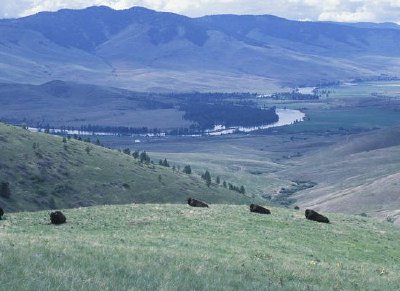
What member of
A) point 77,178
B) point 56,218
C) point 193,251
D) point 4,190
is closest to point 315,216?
point 56,218

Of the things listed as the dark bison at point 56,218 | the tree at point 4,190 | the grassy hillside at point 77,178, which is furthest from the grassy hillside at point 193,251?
the grassy hillside at point 77,178

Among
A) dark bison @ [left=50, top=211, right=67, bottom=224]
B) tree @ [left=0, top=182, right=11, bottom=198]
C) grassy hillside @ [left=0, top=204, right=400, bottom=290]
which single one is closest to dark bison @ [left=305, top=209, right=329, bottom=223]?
grassy hillside @ [left=0, top=204, right=400, bottom=290]

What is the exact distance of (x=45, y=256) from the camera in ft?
67.4

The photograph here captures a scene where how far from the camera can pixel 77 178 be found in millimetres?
115188

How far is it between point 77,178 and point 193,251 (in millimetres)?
89772

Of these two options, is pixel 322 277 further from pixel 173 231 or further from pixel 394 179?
pixel 394 179

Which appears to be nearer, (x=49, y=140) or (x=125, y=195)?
(x=125, y=195)

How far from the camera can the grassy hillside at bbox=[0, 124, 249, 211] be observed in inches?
4090


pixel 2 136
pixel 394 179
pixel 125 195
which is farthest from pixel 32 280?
pixel 394 179

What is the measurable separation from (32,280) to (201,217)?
2663cm

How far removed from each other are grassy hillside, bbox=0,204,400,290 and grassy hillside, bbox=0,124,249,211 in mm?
53942

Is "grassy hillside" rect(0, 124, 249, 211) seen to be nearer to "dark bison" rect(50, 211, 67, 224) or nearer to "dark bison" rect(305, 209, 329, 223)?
"dark bison" rect(50, 211, 67, 224)

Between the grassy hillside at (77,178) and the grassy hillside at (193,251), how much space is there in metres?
53.9

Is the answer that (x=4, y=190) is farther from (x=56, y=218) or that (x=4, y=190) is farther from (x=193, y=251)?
(x=193, y=251)
